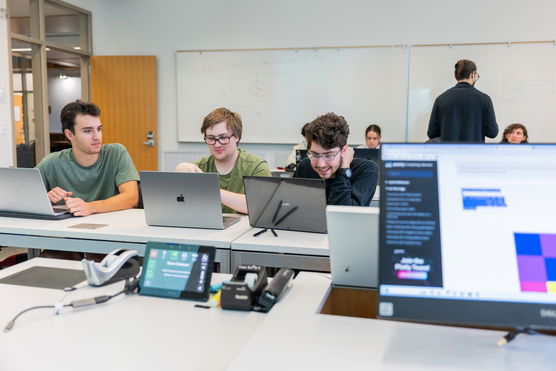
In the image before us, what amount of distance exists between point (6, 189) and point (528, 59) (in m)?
5.00

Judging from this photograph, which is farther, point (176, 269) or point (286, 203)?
point (286, 203)

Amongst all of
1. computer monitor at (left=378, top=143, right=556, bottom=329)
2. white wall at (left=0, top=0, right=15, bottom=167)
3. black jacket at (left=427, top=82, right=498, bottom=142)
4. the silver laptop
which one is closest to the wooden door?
white wall at (left=0, top=0, right=15, bottom=167)

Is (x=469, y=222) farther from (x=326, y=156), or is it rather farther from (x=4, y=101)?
(x=4, y=101)

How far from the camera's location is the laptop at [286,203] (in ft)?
5.93

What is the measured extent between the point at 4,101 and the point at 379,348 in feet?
16.1

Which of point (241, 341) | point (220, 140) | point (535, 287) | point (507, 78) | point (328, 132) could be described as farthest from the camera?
point (507, 78)

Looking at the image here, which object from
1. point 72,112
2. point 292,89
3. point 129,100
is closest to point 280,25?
point 292,89

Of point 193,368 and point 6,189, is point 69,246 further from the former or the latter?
point 193,368

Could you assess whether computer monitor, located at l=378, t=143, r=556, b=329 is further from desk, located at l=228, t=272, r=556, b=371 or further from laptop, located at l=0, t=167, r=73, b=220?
laptop, located at l=0, t=167, r=73, b=220

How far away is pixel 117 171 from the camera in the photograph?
8.55ft

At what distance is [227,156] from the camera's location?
8.13 feet

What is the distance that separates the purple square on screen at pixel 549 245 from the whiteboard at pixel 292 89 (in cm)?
471

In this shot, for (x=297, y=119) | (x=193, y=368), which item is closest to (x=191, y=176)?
(x=193, y=368)

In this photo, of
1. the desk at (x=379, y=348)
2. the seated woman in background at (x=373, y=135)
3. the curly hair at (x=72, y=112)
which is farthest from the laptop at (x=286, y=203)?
the seated woman in background at (x=373, y=135)
